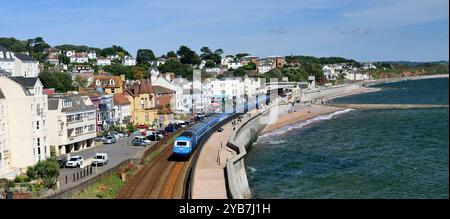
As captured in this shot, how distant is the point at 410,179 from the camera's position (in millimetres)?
28406

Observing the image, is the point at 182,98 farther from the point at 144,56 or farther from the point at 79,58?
the point at 144,56

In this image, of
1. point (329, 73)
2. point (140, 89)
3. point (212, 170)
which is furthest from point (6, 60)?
point (329, 73)

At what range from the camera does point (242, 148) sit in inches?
1258

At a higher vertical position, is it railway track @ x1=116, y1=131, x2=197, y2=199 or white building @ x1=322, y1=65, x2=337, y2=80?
white building @ x1=322, y1=65, x2=337, y2=80

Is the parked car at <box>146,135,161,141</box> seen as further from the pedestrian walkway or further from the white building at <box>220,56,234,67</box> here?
the white building at <box>220,56,234,67</box>

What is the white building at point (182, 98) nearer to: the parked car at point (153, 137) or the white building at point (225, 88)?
the white building at point (225, 88)

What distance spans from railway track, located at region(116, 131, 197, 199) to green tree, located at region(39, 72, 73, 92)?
27163 mm

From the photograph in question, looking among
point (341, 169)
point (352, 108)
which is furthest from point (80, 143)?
point (352, 108)

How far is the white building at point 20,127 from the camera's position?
2605 centimetres

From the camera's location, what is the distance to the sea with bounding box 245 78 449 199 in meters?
26.2

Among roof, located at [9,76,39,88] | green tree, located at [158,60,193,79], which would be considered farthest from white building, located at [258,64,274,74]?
roof, located at [9,76,39,88]

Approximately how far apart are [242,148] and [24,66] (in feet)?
114
